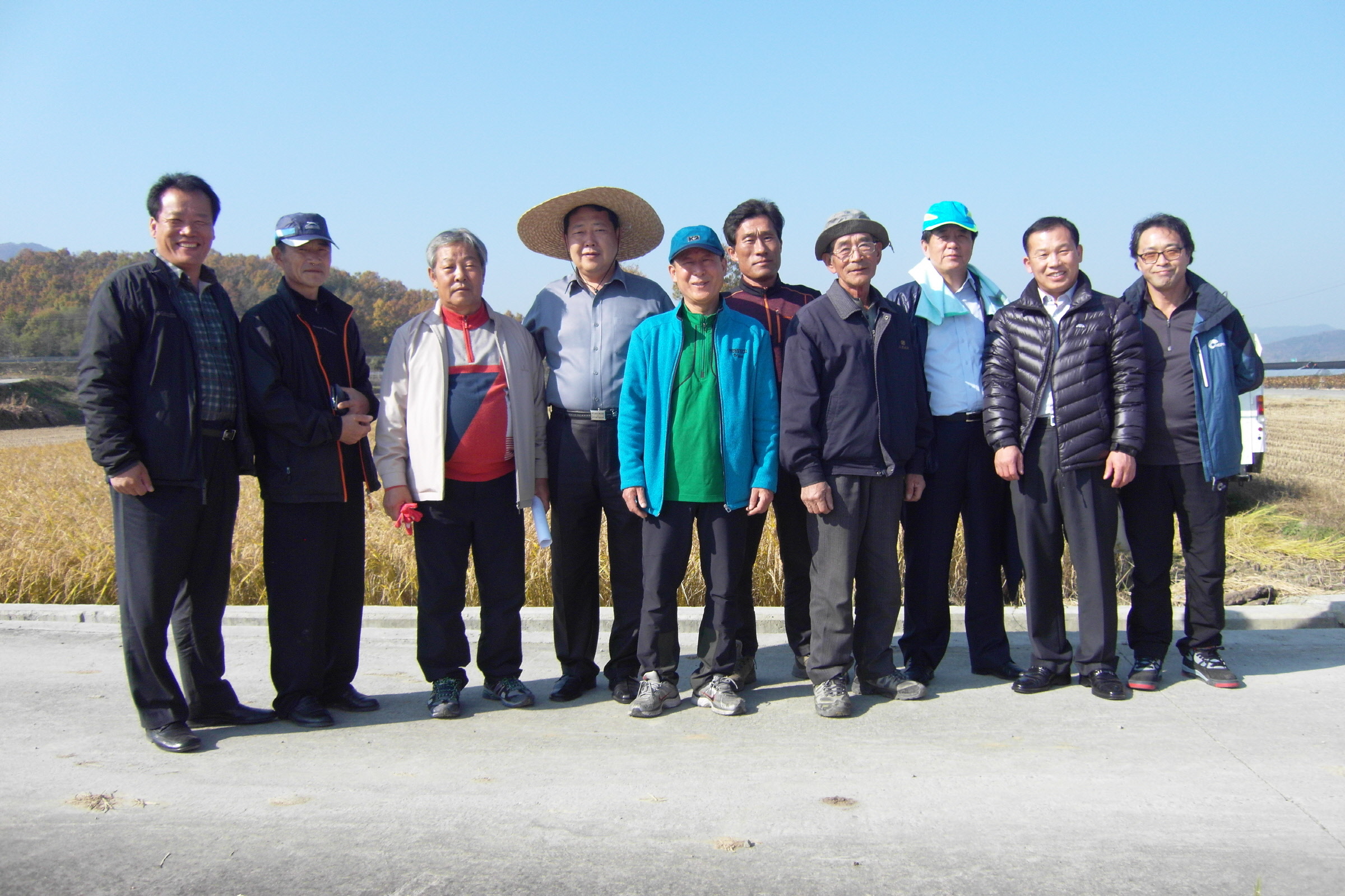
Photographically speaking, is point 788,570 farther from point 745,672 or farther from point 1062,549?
point 1062,549

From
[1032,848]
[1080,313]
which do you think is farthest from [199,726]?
[1080,313]

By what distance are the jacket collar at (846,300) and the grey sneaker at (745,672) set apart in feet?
5.67

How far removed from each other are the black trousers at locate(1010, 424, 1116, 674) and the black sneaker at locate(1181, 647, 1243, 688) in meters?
0.42

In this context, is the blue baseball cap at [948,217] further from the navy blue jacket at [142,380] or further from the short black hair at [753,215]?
the navy blue jacket at [142,380]

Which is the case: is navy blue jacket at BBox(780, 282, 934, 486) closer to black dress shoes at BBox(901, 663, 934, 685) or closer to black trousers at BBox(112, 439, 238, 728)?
black dress shoes at BBox(901, 663, 934, 685)

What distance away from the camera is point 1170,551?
14.7ft

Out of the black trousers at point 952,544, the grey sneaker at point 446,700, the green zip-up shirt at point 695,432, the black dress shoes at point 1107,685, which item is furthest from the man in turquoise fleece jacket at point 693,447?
the black dress shoes at point 1107,685

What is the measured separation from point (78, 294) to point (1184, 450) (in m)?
61.9

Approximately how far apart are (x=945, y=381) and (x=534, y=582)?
2.93 meters

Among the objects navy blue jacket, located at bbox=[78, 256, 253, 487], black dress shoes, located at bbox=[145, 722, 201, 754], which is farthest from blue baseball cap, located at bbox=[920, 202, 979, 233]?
black dress shoes, located at bbox=[145, 722, 201, 754]

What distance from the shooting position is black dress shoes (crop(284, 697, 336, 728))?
159 inches

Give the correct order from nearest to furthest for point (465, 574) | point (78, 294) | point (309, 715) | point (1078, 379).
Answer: point (309, 715) → point (1078, 379) → point (465, 574) → point (78, 294)

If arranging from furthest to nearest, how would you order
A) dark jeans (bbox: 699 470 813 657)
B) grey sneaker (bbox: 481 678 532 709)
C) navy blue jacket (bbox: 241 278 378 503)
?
dark jeans (bbox: 699 470 813 657) → grey sneaker (bbox: 481 678 532 709) → navy blue jacket (bbox: 241 278 378 503)

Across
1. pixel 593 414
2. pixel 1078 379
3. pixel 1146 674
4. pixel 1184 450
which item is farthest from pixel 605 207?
pixel 1146 674
